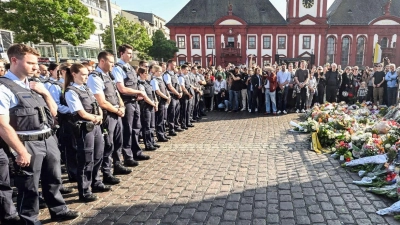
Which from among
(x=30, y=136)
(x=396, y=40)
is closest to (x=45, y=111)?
(x=30, y=136)

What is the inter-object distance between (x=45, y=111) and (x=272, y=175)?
3983 mm

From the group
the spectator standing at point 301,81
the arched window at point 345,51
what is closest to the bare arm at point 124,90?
the spectator standing at point 301,81

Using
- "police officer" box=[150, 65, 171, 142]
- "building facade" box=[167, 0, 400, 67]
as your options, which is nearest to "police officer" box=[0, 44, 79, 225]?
"police officer" box=[150, 65, 171, 142]

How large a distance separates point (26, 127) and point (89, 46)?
179 ft

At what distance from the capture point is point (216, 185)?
16.2 ft

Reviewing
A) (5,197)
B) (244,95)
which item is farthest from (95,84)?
(244,95)

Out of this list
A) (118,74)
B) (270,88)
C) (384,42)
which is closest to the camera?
(118,74)

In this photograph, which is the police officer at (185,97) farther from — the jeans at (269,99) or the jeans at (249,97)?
the jeans at (269,99)

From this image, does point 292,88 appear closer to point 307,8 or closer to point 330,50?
point 307,8

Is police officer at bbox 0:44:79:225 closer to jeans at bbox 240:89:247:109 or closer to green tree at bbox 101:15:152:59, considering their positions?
jeans at bbox 240:89:247:109

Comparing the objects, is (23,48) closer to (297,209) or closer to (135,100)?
(135,100)

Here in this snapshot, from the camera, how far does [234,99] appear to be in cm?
1341

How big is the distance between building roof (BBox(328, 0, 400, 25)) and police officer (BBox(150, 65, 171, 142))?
145 ft

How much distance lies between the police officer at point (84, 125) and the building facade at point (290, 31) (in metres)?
41.6
